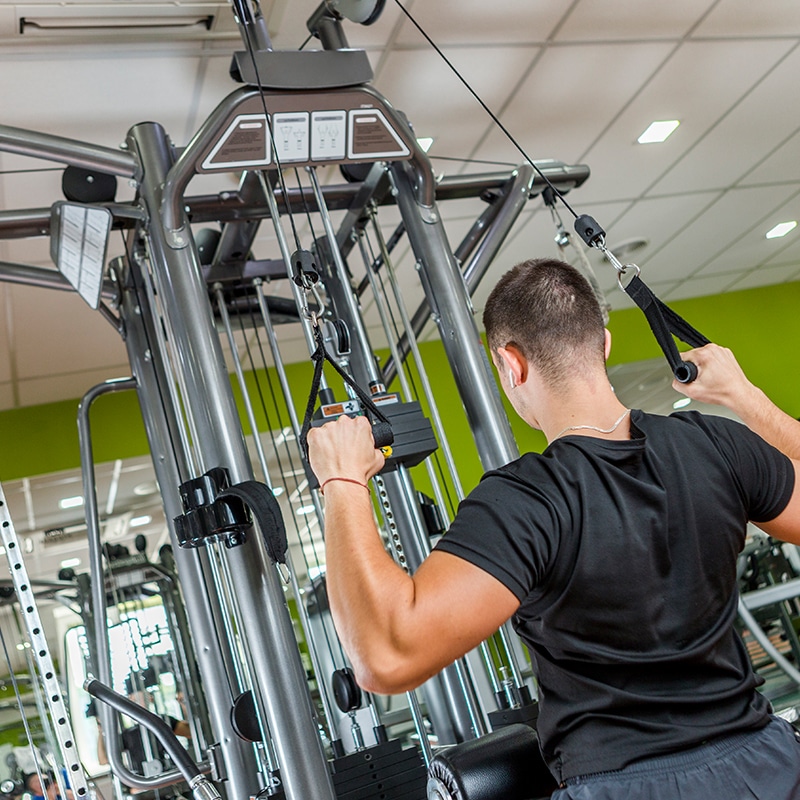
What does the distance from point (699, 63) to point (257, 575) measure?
120 inches

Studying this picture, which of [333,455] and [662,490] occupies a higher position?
[333,455]

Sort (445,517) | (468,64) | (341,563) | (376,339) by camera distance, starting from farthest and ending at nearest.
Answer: (376,339), (468,64), (445,517), (341,563)

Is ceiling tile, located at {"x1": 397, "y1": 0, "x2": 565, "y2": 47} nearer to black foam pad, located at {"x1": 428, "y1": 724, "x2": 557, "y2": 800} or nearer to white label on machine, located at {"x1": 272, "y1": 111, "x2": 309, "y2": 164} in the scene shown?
white label on machine, located at {"x1": 272, "y1": 111, "x2": 309, "y2": 164}

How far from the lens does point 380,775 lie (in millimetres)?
2076

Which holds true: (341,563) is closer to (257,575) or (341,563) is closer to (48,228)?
(257,575)

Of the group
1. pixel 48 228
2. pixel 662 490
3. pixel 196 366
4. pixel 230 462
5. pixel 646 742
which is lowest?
pixel 646 742

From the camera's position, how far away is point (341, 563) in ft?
3.41

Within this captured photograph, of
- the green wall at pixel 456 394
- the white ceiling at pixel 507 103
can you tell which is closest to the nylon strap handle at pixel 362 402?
the white ceiling at pixel 507 103

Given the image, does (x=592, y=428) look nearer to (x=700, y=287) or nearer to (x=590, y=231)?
(x=590, y=231)

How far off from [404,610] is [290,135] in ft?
4.73

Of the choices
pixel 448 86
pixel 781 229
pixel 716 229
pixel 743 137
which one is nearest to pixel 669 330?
pixel 448 86

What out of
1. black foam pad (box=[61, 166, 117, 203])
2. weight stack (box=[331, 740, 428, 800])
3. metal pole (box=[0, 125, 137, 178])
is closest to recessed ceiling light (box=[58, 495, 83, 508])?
black foam pad (box=[61, 166, 117, 203])

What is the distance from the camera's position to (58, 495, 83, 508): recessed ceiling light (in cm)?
581

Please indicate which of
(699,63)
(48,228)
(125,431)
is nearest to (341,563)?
(48,228)
